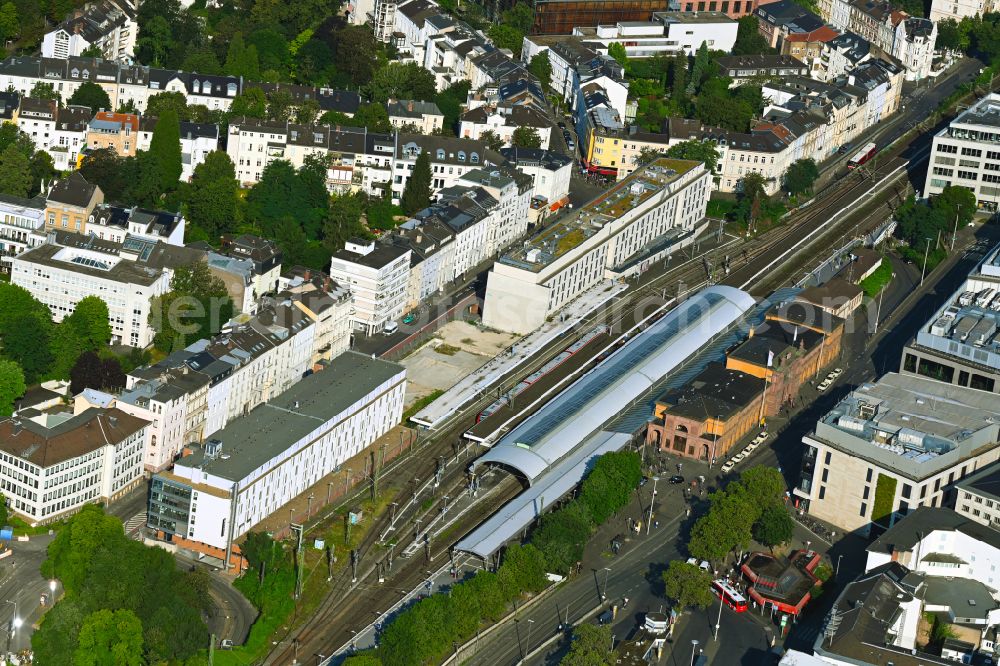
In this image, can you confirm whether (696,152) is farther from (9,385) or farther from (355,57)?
(9,385)

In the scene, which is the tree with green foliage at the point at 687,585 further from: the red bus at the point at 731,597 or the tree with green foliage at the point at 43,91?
the tree with green foliage at the point at 43,91

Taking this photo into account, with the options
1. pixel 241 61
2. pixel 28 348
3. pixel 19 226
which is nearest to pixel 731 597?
pixel 28 348

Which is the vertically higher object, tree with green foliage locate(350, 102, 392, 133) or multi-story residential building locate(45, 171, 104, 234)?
tree with green foliage locate(350, 102, 392, 133)

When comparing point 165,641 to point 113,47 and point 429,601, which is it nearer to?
point 429,601

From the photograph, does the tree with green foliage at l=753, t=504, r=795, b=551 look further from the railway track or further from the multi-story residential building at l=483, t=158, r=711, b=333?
the multi-story residential building at l=483, t=158, r=711, b=333

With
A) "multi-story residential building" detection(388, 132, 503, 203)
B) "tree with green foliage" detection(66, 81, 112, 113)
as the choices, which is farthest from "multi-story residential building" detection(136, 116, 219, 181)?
"multi-story residential building" detection(388, 132, 503, 203)

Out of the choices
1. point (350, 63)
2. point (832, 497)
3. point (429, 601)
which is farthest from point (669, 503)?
point (350, 63)

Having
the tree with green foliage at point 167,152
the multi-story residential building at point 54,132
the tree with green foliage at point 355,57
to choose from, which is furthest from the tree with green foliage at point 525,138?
the multi-story residential building at point 54,132
